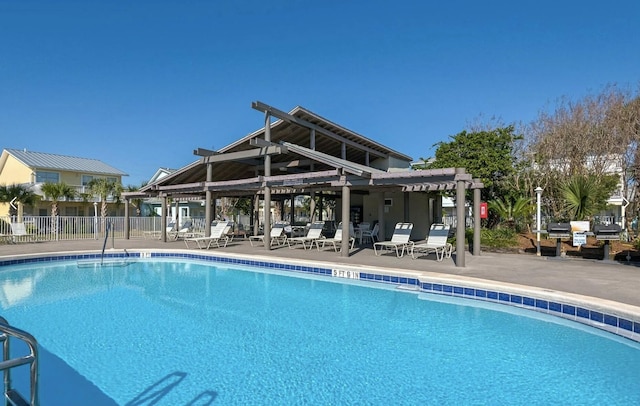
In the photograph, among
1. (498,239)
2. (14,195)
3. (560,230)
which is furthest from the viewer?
(14,195)

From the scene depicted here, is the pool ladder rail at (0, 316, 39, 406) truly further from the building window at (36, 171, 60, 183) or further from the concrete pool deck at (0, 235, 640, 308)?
the building window at (36, 171, 60, 183)

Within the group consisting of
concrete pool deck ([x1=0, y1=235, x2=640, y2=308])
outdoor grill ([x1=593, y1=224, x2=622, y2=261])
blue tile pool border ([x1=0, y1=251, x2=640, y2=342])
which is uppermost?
outdoor grill ([x1=593, y1=224, x2=622, y2=261])

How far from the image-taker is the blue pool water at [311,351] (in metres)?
3.85

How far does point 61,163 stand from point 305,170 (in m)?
27.3

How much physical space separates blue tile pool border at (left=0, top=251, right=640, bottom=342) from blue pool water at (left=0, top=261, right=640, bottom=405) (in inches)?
8.0

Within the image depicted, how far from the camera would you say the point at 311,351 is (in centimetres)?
499

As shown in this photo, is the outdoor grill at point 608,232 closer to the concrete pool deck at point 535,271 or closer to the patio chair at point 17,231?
the concrete pool deck at point 535,271

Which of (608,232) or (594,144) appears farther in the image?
(594,144)

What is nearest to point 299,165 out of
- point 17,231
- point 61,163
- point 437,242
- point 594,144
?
point 437,242

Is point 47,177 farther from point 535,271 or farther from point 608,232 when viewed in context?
point 608,232

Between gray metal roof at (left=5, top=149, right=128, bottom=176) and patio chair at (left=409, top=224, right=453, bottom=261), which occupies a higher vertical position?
gray metal roof at (left=5, top=149, right=128, bottom=176)

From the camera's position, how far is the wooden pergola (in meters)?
10.8

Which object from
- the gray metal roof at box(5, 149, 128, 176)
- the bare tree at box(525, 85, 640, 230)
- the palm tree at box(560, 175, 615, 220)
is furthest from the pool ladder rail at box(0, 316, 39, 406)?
the gray metal roof at box(5, 149, 128, 176)

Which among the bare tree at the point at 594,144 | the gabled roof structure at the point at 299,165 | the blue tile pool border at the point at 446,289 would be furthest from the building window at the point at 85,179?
the bare tree at the point at 594,144
